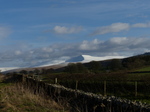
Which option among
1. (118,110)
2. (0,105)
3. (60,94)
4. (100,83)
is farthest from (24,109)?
(100,83)

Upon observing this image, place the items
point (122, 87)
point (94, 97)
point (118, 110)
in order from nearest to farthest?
point (118, 110) → point (94, 97) → point (122, 87)

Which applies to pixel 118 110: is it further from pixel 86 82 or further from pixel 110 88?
pixel 86 82

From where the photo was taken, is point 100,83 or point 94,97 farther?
point 100,83

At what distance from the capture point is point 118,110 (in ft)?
34.5

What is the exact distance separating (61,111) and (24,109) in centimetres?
156

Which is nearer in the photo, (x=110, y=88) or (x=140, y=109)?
(x=140, y=109)

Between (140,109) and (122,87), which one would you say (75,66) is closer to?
(122,87)

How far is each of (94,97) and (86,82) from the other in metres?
16.3

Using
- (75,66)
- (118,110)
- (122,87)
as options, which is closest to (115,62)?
(75,66)

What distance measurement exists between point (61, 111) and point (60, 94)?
6.18 meters

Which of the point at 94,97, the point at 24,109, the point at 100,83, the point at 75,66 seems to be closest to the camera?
the point at 24,109

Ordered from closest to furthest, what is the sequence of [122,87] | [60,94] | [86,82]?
[60,94], [122,87], [86,82]

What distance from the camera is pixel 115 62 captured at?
5788 cm

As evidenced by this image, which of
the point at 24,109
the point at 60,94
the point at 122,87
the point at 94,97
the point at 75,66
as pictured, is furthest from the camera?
the point at 75,66
